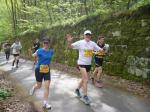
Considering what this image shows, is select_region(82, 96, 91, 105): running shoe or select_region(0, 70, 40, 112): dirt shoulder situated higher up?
select_region(82, 96, 91, 105): running shoe

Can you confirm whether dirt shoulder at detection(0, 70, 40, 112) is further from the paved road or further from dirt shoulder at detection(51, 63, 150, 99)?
dirt shoulder at detection(51, 63, 150, 99)

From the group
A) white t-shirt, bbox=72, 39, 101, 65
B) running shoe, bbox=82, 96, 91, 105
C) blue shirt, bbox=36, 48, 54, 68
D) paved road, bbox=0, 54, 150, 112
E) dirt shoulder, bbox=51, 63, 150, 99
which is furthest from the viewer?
dirt shoulder, bbox=51, 63, 150, 99

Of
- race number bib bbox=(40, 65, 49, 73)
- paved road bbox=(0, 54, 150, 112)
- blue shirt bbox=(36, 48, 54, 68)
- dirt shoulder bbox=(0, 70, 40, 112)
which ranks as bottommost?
dirt shoulder bbox=(0, 70, 40, 112)

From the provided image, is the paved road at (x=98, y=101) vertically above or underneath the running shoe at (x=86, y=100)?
underneath

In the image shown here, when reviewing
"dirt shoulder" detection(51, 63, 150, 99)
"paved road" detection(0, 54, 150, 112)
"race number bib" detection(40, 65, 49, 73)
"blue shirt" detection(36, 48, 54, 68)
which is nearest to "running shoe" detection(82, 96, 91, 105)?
"paved road" detection(0, 54, 150, 112)

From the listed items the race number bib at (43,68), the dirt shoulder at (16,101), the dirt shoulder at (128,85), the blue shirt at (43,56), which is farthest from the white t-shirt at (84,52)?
the dirt shoulder at (128,85)

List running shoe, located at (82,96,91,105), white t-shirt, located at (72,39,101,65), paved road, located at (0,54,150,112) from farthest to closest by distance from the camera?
white t-shirt, located at (72,39,101,65), running shoe, located at (82,96,91,105), paved road, located at (0,54,150,112)

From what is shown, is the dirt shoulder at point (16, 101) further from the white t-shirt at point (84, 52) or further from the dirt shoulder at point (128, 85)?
the dirt shoulder at point (128, 85)

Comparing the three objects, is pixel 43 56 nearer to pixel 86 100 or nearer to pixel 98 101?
pixel 86 100

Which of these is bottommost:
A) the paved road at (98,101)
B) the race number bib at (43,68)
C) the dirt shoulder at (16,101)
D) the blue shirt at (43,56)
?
the dirt shoulder at (16,101)

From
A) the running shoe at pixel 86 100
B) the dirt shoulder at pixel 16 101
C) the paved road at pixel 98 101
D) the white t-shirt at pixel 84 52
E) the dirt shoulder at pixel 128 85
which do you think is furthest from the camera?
the dirt shoulder at pixel 128 85

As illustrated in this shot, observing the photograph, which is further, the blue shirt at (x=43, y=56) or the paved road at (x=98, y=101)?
the blue shirt at (x=43, y=56)

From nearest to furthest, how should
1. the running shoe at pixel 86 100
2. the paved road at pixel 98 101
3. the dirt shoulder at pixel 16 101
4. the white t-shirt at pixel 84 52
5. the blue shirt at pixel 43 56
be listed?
the paved road at pixel 98 101
the dirt shoulder at pixel 16 101
the blue shirt at pixel 43 56
the running shoe at pixel 86 100
the white t-shirt at pixel 84 52

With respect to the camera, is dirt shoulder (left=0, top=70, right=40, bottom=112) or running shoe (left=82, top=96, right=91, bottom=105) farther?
running shoe (left=82, top=96, right=91, bottom=105)
